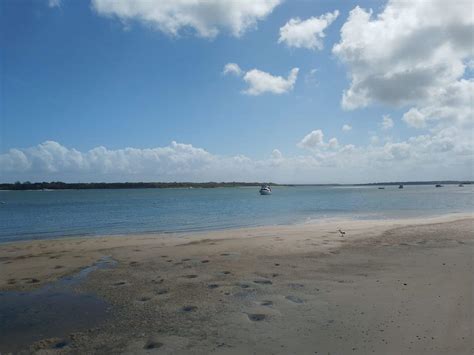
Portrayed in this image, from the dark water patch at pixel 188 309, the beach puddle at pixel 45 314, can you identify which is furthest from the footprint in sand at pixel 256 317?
the beach puddle at pixel 45 314

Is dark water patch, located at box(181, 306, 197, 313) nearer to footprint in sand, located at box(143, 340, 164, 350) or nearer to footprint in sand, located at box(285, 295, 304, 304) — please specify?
footprint in sand, located at box(143, 340, 164, 350)

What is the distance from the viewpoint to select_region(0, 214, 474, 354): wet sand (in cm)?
560

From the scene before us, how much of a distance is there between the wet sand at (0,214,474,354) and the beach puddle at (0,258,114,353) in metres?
0.16

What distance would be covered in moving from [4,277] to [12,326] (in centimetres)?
473

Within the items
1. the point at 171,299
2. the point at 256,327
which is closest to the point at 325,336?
the point at 256,327

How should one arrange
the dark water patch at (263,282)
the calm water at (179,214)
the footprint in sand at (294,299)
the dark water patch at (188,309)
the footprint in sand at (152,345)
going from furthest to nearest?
1. the calm water at (179,214)
2. the dark water patch at (263,282)
3. the footprint in sand at (294,299)
4. the dark water patch at (188,309)
5. the footprint in sand at (152,345)

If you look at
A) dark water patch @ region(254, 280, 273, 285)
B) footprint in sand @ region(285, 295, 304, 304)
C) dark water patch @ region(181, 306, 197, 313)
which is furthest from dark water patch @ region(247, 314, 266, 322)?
dark water patch @ region(254, 280, 273, 285)

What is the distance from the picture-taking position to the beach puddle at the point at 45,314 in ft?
19.7

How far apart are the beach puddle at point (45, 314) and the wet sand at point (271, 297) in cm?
16

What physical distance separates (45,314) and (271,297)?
4.90 metres

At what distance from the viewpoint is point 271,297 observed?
25.3ft

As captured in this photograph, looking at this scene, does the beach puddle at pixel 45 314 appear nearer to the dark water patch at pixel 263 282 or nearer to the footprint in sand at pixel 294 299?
the dark water patch at pixel 263 282

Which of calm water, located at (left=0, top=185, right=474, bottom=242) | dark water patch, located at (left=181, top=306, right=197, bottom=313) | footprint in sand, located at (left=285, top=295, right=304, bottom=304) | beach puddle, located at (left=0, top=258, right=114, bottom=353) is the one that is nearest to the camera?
beach puddle, located at (left=0, top=258, right=114, bottom=353)

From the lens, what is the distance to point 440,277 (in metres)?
9.02
